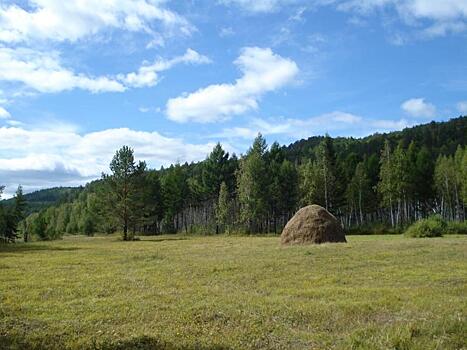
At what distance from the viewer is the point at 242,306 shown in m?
12.4

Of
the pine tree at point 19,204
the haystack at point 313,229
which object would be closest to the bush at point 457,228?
the haystack at point 313,229

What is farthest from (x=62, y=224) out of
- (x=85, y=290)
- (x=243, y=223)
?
(x=85, y=290)

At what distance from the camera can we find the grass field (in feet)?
30.7

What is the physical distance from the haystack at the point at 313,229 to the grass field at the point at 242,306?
1189 cm

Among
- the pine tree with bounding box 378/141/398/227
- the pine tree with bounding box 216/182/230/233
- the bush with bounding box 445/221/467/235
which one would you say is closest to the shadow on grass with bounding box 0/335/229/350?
the bush with bounding box 445/221/467/235

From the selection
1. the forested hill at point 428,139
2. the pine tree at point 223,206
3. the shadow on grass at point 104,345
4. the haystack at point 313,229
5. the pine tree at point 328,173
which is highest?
the forested hill at point 428,139

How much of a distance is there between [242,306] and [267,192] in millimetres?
62311

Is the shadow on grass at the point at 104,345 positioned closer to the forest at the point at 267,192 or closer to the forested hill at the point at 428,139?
the forest at the point at 267,192

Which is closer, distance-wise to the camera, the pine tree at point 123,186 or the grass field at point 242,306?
the grass field at point 242,306

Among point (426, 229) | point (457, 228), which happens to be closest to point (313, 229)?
point (426, 229)

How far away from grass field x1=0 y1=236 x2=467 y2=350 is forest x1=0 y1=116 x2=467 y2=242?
1693 inches

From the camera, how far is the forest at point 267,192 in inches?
2547

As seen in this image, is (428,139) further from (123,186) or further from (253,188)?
(123,186)

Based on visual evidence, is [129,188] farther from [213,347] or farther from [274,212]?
[213,347]
